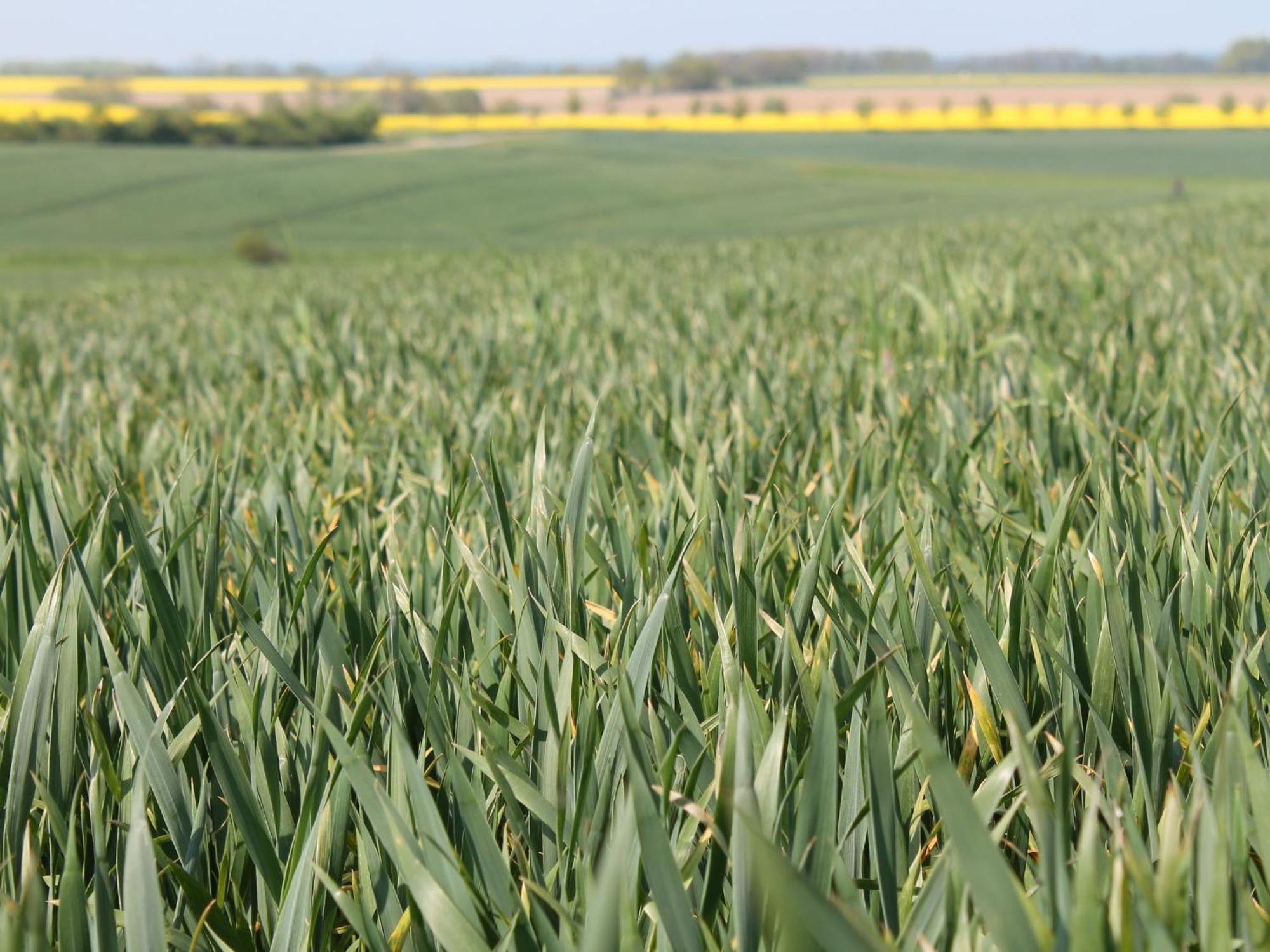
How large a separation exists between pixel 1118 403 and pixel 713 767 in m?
1.97

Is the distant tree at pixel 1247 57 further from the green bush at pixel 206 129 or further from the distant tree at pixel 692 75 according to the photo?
the green bush at pixel 206 129

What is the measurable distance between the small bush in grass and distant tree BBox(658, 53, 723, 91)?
72109 mm

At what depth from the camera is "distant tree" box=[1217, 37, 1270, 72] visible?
10556 centimetres

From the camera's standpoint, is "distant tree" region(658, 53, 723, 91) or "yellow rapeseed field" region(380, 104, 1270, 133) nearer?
"yellow rapeseed field" region(380, 104, 1270, 133)

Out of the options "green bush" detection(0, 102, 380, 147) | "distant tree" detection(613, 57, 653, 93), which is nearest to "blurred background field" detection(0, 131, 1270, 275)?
"green bush" detection(0, 102, 380, 147)

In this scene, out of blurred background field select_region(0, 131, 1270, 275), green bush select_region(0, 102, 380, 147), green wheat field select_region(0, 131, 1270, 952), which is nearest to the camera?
green wheat field select_region(0, 131, 1270, 952)

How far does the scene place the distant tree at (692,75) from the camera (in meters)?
97.6

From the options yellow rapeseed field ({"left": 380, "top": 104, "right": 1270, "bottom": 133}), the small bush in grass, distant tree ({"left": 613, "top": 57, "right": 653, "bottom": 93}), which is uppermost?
distant tree ({"left": 613, "top": 57, "right": 653, "bottom": 93})

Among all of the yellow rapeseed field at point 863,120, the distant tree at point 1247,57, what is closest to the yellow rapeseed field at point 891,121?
the yellow rapeseed field at point 863,120

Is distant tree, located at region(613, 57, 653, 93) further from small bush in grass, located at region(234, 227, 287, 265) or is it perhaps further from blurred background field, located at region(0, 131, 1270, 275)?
small bush in grass, located at region(234, 227, 287, 265)

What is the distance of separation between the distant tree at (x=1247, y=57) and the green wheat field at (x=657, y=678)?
121 metres

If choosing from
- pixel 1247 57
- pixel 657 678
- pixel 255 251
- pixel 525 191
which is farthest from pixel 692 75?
pixel 657 678

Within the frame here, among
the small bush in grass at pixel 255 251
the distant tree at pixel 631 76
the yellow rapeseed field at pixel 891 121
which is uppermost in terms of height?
the distant tree at pixel 631 76

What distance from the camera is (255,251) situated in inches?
1150
